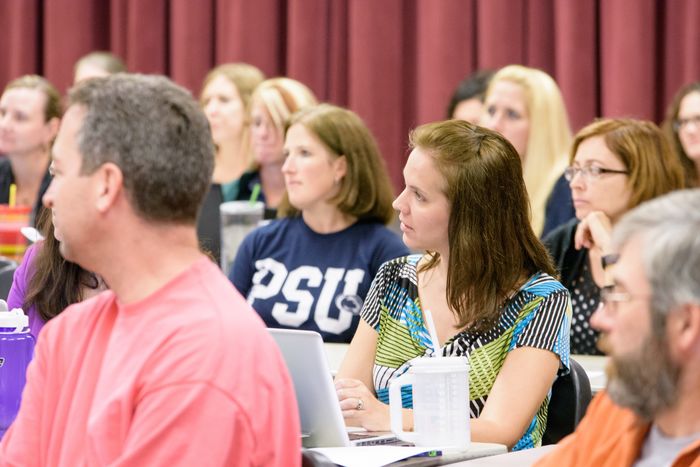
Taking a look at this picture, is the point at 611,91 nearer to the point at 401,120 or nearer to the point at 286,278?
the point at 401,120

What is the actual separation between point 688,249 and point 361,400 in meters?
0.97

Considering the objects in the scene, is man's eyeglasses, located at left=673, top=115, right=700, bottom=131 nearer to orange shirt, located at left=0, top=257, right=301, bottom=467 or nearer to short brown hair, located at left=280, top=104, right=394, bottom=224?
short brown hair, located at left=280, top=104, right=394, bottom=224

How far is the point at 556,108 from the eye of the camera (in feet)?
14.6

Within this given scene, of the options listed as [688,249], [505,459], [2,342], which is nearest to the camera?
[688,249]

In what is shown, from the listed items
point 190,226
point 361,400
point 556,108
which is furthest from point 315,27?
point 190,226

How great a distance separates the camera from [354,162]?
12.0 ft

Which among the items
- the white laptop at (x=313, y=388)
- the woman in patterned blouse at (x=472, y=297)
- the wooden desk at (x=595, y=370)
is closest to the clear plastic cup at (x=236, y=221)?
the wooden desk at (x=595, y=370)

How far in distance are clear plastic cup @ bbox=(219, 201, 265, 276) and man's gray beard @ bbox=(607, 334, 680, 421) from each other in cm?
314

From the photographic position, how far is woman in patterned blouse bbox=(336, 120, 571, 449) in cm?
216

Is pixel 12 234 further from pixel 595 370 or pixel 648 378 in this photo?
pixel 648 378

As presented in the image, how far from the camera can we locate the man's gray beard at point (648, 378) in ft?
4.28

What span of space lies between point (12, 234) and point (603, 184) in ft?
7.05

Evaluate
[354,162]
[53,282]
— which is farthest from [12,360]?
[354,162]

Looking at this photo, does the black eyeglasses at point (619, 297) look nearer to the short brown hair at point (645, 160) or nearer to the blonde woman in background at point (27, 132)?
the short brown hair at point (645, 160)
